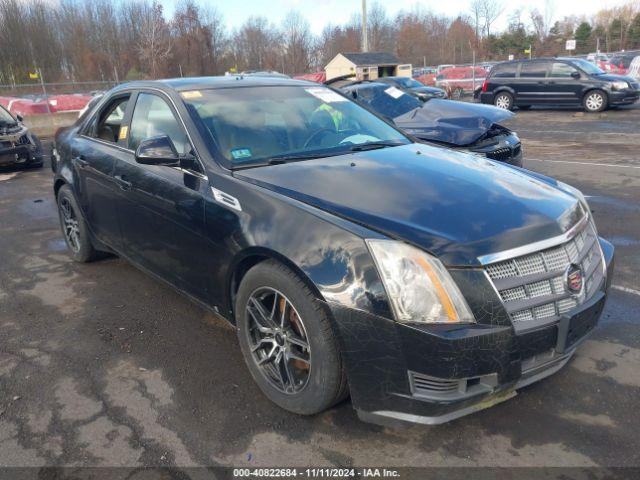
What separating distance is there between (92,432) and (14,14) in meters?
63.8

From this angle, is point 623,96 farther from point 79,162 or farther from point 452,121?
point 79,162

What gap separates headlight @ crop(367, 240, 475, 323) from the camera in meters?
2.23

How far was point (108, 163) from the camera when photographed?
4121 mm

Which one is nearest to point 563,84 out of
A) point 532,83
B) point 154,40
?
point 532,83

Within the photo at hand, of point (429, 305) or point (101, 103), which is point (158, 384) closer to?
point (429, 305)

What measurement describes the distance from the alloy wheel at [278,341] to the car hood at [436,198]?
555mm

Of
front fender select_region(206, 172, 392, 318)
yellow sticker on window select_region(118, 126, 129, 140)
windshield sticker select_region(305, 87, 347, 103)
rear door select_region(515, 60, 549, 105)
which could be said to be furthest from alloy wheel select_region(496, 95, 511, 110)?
front fender select_region(206, 172, 392, 318)

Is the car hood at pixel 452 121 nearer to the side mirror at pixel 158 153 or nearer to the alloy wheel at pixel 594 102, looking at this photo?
the side mirror at pixel 158 153

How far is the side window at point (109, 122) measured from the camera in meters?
4.22

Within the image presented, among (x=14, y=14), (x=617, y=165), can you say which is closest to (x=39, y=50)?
(x=14, y=14)

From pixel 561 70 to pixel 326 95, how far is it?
16432 mm

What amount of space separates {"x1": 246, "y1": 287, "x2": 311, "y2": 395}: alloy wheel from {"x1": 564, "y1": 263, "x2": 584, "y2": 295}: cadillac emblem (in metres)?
1.25

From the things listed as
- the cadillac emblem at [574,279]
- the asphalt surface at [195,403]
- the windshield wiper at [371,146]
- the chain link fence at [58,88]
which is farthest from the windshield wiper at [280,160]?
the chain link fence at [58,88]

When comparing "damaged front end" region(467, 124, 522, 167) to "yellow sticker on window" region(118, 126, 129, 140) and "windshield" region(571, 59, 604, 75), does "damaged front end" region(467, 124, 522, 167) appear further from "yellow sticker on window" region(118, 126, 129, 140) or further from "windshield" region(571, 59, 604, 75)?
"windshield" region(571, 59, 604, 75)
